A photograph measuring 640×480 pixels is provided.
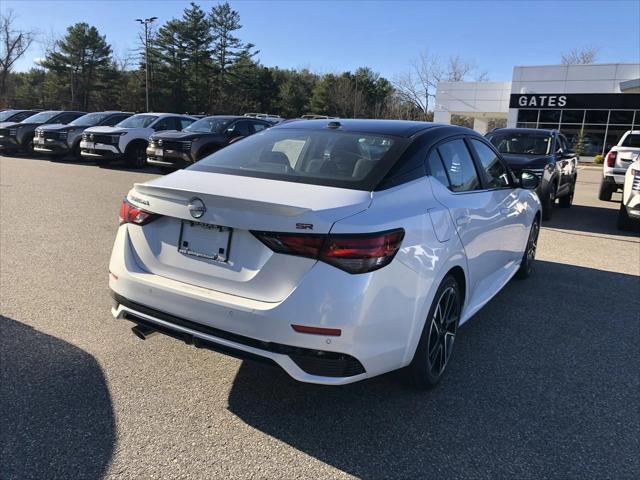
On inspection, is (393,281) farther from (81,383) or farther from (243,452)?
(81,383)

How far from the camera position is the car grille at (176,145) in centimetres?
1395

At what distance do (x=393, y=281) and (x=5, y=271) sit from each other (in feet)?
14.8

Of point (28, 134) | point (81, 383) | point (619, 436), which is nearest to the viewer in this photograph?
point (619, 436)

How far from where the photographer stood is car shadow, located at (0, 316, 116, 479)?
2.48 meters

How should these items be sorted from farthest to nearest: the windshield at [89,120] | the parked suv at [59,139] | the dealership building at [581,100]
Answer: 1. the dealership building at [581,100]
2. the windshield at [89,120]
3. the parked suv at [59,139]

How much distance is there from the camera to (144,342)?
3832 millimetres

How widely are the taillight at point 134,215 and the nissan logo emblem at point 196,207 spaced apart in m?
0.33

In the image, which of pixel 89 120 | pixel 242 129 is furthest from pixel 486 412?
pixel 89 120

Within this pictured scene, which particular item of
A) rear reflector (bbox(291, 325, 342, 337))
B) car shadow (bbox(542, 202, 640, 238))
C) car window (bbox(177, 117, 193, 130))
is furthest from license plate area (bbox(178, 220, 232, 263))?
car window (bbox(177, 117, 193, 130))

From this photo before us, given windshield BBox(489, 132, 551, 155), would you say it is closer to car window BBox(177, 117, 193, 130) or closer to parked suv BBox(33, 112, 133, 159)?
car window BBox(177, 117, 193, 130)

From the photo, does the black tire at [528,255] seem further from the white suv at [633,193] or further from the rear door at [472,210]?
the white suv at [633,193]

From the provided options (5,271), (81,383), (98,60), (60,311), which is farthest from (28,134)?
(98,60)

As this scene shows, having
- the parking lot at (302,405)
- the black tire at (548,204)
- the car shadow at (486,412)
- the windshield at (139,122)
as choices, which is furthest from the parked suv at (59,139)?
the car shadow at (486,412)

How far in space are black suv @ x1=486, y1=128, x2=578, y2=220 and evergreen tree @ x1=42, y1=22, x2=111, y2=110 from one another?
62.0 metres
